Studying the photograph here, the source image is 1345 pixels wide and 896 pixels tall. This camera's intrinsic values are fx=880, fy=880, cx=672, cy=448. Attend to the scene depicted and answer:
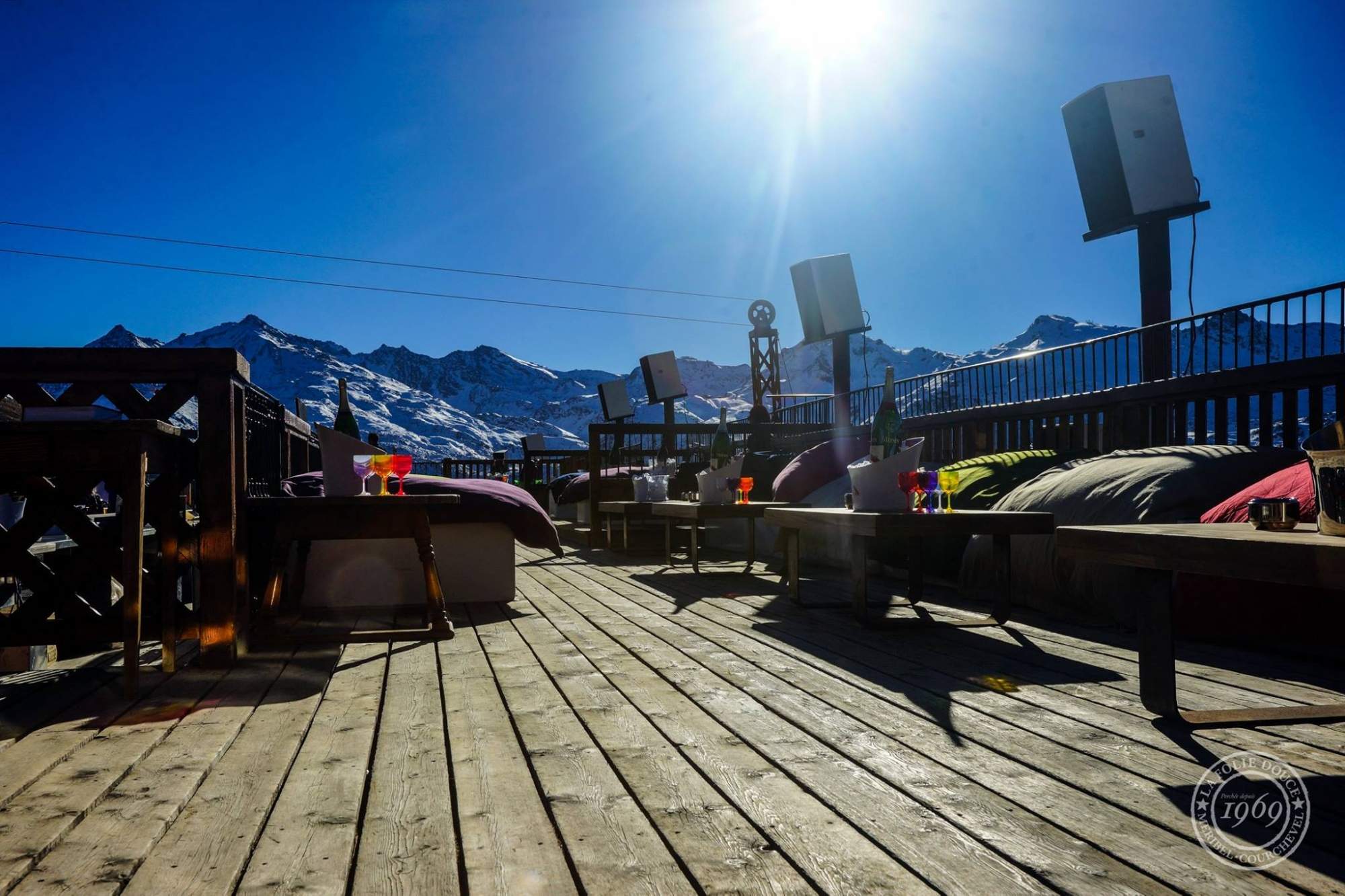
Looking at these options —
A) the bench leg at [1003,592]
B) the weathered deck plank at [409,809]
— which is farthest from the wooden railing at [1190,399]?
the weathered deck plank at [409,809]

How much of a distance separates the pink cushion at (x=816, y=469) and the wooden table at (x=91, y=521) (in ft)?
13.3

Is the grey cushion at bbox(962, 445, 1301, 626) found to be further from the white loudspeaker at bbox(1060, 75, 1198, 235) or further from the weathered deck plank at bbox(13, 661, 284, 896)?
the white loudspeaker at bbox(1060, 75, 1198, 235)

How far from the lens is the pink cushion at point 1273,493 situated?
246cm

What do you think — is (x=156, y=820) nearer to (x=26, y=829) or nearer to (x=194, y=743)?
(x=26, y=829)

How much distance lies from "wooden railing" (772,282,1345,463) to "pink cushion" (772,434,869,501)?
1121 mm

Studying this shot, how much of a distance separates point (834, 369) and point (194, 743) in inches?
380

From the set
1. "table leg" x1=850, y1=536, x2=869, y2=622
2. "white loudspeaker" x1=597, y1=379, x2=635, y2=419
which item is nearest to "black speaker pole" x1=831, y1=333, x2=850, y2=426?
"white loudspeaker" x1=597, y1=379, x2=635, y2=419

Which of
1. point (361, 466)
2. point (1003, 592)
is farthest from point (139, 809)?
point (1003, 592)

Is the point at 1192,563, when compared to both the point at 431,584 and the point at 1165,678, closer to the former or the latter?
the point at 1165,678

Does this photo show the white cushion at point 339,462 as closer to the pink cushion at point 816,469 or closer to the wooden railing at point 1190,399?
the pink cushion at point 816,469

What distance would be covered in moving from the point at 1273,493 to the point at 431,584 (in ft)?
9.04

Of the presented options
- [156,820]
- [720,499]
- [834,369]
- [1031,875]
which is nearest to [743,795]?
[1031,875]

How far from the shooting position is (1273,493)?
263 cm

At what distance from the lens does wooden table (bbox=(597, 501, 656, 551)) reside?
5953 millimetres
